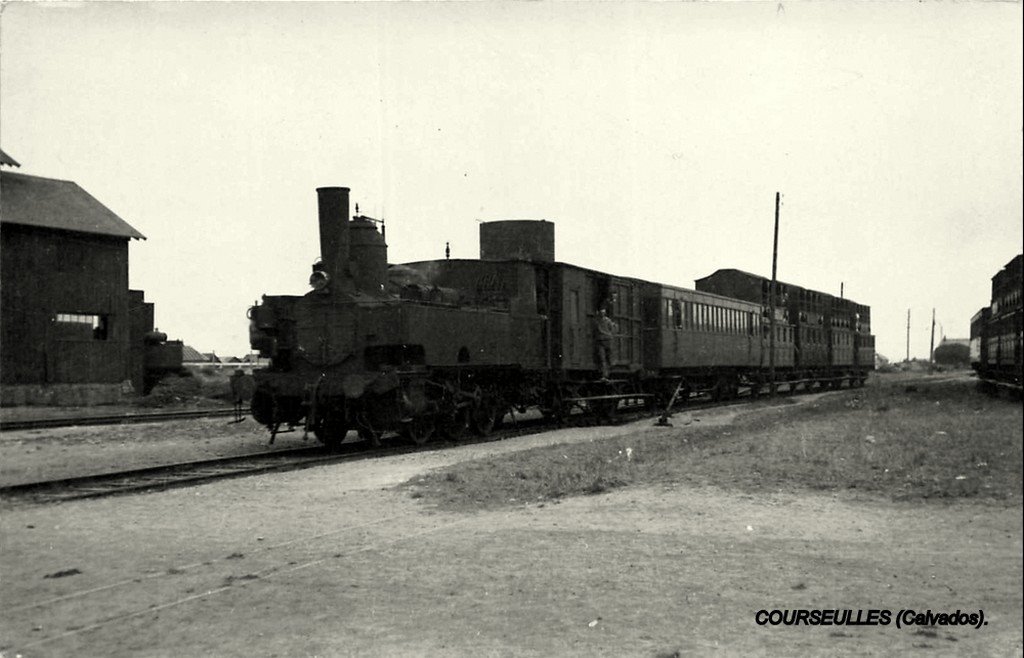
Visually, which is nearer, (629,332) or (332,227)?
(332,227)

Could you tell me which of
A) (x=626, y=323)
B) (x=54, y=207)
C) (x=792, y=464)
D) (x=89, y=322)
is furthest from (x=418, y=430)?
(x=54, y=207)

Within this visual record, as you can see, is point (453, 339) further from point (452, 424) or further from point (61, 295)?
point (61, 295)

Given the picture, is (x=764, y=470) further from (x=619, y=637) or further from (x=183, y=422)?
(x=183, y=422)

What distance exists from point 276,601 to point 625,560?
2.36 m

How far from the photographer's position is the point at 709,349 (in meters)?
25.9

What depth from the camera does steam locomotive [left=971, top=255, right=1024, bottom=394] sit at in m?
20.0

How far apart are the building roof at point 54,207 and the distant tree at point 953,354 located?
5668 centimetres

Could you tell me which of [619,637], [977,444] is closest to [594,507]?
[619,637]

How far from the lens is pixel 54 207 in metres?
28.3

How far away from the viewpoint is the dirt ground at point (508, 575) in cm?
448

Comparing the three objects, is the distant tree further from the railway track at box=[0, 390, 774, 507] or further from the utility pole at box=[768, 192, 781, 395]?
the railway track at box=[0, 390, 774, 507]

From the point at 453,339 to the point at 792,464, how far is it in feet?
21.3

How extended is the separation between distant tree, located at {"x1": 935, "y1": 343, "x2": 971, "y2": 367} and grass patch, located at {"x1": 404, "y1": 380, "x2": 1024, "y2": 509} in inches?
2236

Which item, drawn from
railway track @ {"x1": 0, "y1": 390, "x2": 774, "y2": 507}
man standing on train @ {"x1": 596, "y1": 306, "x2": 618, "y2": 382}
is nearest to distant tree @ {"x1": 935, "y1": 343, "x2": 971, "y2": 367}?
man standing on train @ {"x1": 596, "y1": 306, "x2": 618, "y2": 382}
